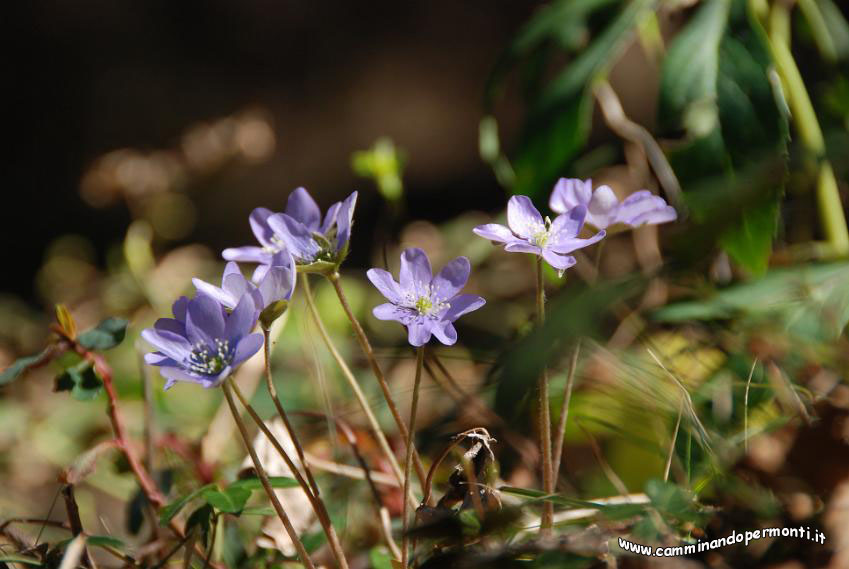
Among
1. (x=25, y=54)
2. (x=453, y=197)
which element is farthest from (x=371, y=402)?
(x=25, y=54)

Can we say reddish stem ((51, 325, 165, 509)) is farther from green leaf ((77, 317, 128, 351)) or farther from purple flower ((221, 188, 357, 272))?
purple flower ((221, 188, 357, 272))

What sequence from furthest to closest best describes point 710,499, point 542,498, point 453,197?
1. point 453,197
2. point 710,499
3. point 542,498

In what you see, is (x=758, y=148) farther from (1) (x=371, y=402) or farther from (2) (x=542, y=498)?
(1) (x=371, y=402)

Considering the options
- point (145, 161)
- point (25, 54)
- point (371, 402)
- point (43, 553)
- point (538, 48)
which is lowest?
point (371, 402)

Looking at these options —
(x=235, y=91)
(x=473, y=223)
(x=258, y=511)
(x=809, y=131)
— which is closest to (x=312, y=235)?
(x=258, y=511)

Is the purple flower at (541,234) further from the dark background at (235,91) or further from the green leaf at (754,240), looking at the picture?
the dark background at (235,91)

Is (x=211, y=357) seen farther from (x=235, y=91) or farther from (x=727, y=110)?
(x=235, y=91)
